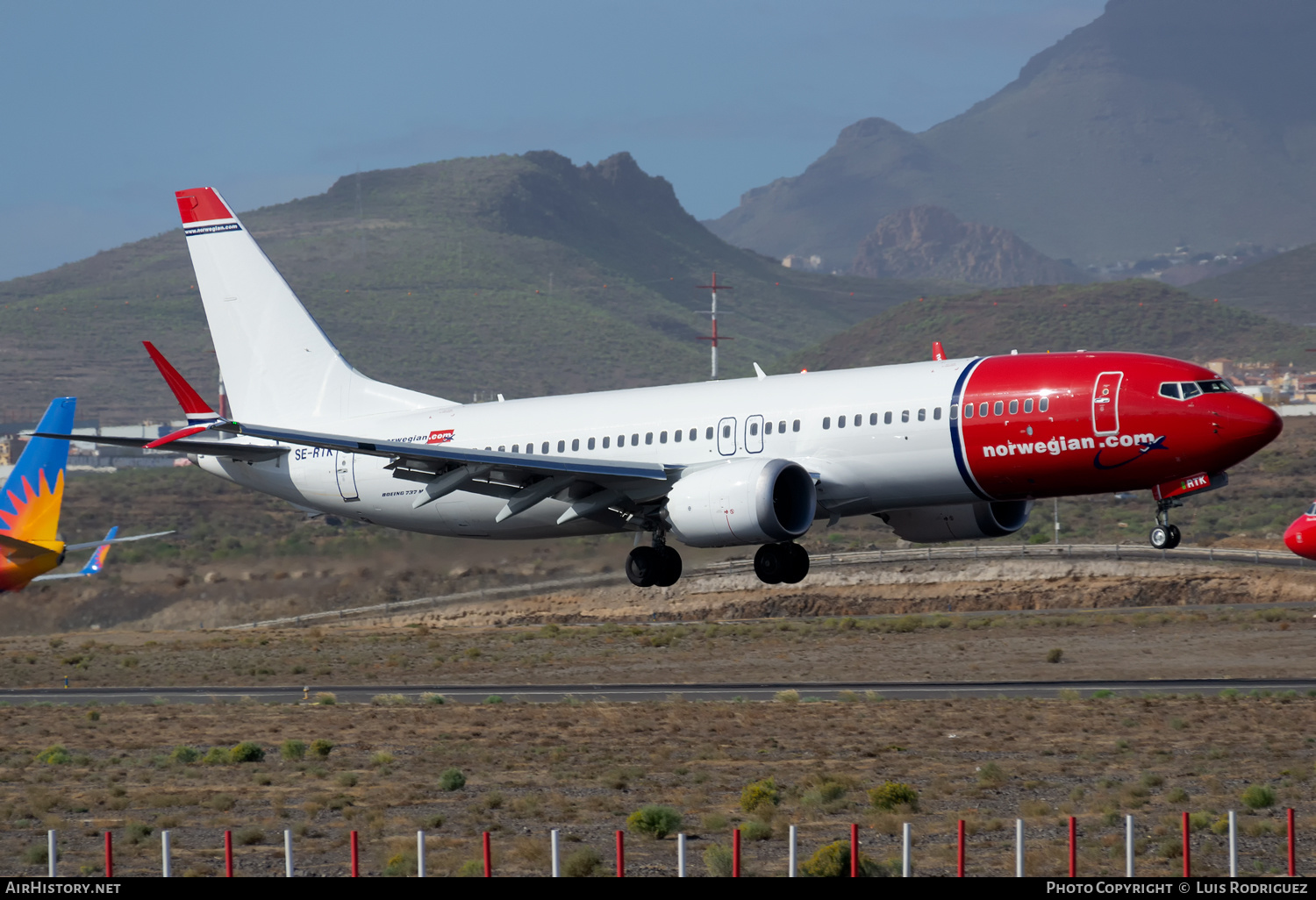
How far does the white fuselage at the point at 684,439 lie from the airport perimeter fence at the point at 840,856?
36.0ft

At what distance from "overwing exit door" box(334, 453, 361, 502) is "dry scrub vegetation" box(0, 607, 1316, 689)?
48.8ft

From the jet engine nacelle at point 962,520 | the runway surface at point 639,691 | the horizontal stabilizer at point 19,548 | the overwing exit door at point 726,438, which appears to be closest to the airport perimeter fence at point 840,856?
the jet engine nacelle at point 962,520

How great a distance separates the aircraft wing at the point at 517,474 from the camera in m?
39.5

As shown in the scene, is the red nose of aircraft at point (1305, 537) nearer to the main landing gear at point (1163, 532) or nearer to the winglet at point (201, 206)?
the main landing gear at point (1163, 532)

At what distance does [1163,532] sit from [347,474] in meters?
23.8

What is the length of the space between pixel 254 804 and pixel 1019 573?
2587 inches

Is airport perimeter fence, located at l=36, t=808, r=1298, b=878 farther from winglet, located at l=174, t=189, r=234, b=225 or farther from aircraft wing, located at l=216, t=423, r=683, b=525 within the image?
winglet, located at l=174, t=189, r=234, b=225

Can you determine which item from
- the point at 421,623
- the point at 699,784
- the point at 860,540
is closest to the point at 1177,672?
the point at 699,784

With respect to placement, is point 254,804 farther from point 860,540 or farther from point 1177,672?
point 860,540

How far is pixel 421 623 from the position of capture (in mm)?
87938

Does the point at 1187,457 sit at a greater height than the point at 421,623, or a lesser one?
greater

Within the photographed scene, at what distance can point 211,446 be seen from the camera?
150ft

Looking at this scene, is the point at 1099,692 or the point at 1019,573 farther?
the point at 1019,573

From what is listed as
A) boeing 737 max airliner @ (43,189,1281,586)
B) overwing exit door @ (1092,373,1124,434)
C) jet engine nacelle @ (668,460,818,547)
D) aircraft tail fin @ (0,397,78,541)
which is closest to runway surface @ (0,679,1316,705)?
aircraft tail fin @ (0,397,78,541)
